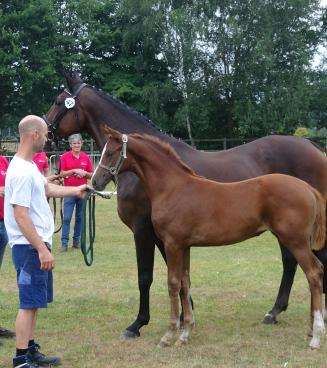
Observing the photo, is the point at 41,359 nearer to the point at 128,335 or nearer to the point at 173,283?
the point at 128,335

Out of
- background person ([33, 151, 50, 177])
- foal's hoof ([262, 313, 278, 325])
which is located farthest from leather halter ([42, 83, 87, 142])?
foal's hoof ([262, 313, 278, 325])

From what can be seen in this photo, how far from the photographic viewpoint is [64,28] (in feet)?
119

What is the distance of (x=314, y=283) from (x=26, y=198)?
242 centimetres

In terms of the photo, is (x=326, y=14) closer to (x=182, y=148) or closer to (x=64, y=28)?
(x=64, y=28)

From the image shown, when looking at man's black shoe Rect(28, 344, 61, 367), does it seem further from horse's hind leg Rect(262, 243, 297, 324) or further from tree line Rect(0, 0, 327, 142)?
tree line Rect(0, 0, 327, 142)

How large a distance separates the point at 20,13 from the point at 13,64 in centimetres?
307

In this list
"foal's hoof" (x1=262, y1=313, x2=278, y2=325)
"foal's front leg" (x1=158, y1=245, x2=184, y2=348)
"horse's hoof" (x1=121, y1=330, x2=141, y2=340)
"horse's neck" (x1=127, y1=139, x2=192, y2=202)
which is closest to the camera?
"foal's front leg" (x1=158, y1=245, x2=184, y2=348)

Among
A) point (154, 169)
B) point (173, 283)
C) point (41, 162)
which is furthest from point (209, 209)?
point (41, 162)

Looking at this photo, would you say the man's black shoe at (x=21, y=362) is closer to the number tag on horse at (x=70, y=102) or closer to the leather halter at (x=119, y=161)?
the leather halter at (x=119, y=161)

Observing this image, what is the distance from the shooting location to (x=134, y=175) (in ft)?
16.6

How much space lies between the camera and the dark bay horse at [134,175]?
16.6 ft

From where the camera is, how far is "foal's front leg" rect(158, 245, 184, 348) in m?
4.59

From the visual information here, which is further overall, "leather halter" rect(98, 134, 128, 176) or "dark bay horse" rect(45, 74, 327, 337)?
"dark bay horse" rect(45, 74, 327, 337)

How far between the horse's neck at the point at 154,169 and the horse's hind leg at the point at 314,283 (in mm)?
1171
